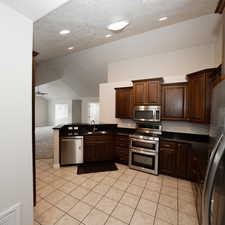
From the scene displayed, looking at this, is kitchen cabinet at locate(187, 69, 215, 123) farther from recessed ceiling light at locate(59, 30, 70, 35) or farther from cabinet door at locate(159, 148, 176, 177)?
recessed ceiling light at locate(59, 30, 70, 35)

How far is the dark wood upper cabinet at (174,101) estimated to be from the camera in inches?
122

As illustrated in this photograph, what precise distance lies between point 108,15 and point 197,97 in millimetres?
2389

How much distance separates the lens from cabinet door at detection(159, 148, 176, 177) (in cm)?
298

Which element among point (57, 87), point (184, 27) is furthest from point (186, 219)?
point (57, 87)

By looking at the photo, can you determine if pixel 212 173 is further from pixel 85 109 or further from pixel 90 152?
pixel 85 109

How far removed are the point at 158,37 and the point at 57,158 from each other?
4.11 meters

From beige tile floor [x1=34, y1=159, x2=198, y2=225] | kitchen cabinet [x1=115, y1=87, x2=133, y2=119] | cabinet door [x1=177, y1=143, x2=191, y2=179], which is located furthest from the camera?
kitchen cabinet [x1=115, y1=87, x2=133, y2=119]

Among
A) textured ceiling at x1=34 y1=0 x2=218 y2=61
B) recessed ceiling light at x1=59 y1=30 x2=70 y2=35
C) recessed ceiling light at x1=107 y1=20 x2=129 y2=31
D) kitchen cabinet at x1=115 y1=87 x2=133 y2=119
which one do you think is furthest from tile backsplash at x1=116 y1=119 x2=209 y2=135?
recessed ceiling light at x1=59 y1=30 x2=70 y2=35

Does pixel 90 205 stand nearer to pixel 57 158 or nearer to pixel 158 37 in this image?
pixel 57 158

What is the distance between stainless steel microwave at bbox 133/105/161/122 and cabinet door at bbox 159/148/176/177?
808mm

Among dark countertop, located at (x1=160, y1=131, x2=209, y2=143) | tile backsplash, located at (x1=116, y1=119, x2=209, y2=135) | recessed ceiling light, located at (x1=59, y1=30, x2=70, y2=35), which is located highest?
recessed ceiling light, located at (x1=59, y1=30, x2=70, y2=35)

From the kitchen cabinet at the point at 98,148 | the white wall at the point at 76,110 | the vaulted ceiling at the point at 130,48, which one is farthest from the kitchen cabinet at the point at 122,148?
the white wall at the point at 76,110

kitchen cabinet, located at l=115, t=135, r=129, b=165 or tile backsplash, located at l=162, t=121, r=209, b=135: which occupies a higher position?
tile backsplash, located at l=162, t=121, r=209, b=135

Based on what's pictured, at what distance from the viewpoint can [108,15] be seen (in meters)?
2.15
